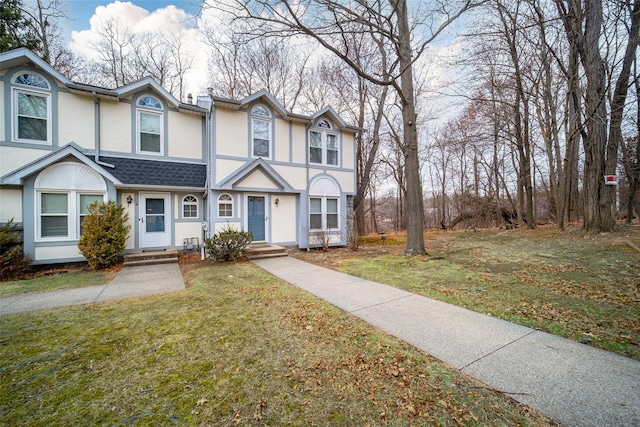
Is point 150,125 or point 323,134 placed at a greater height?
point 323,134

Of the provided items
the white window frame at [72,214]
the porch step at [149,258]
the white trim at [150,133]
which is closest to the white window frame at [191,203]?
the porch step at [149,258]

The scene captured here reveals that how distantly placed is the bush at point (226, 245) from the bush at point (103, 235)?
2.54 metres

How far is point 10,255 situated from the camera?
261 inches

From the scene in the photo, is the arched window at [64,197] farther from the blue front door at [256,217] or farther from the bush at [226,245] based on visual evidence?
the blue front door at [256,217]

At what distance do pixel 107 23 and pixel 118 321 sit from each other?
1830cm

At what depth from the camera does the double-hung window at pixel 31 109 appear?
7500mm

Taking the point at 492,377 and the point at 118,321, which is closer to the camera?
the point at 492,377

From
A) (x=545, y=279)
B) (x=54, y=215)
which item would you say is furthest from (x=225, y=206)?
(x=545, y=279)

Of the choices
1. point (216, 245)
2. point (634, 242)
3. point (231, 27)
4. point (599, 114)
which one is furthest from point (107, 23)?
point (634, 242)

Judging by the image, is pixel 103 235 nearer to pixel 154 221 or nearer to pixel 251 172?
pixel 154 221

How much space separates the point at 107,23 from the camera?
46.4 feet

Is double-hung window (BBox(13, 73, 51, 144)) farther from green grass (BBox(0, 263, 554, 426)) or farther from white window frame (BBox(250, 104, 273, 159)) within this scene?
green grass (BBox(0, 263, 554, 426))

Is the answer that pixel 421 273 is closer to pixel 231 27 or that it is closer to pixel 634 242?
pixel 634 242

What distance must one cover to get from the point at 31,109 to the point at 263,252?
818 cm
